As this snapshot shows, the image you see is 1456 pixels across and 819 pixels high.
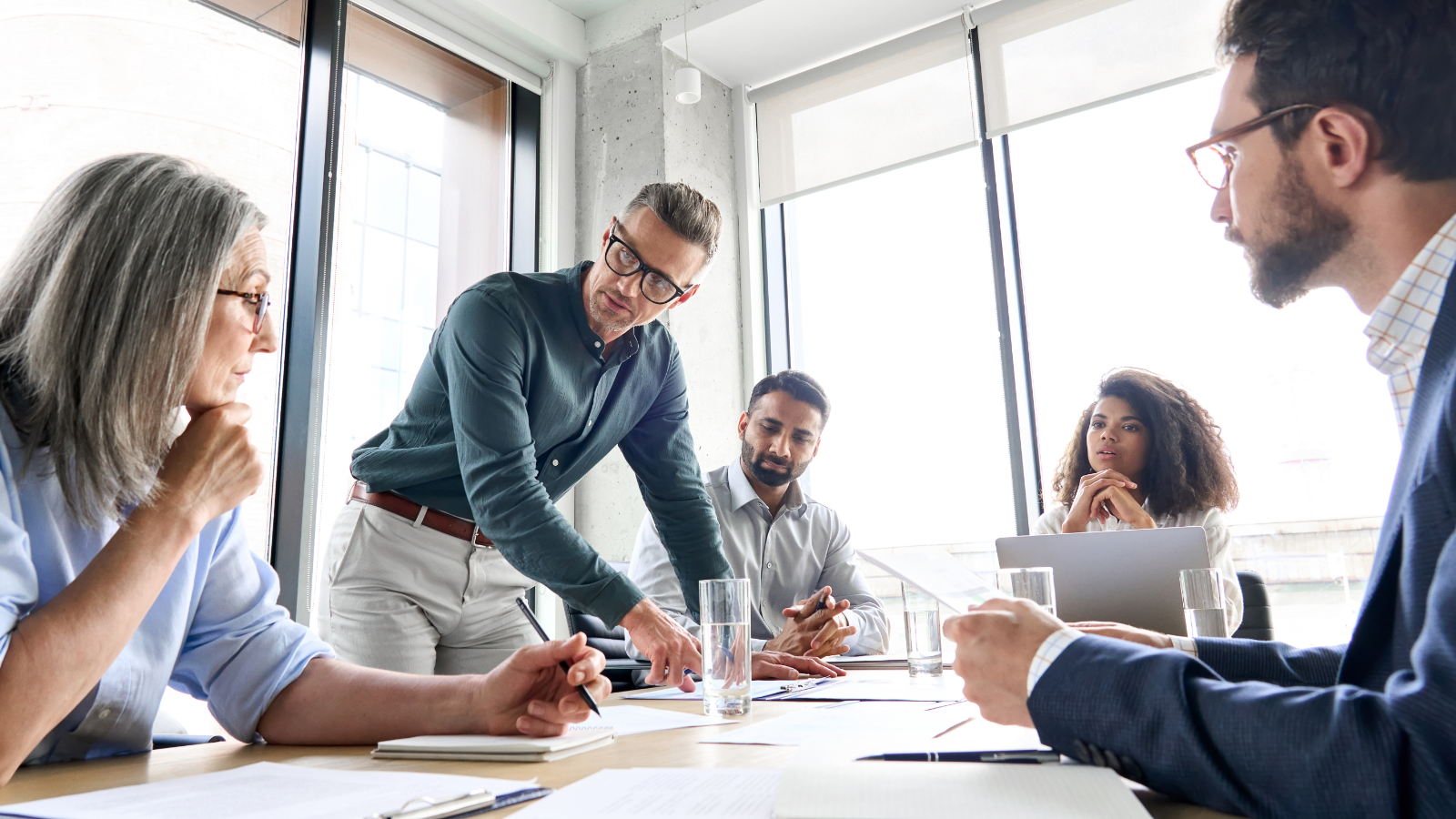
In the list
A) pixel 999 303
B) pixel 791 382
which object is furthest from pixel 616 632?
pixel 999 303

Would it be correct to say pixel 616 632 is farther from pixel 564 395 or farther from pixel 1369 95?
pixel 1369 95

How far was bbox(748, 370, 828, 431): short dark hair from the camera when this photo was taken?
288 cm

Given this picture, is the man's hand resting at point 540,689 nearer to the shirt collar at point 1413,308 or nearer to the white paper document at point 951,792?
the white paper document at point 951,792

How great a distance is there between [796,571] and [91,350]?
6.74ft

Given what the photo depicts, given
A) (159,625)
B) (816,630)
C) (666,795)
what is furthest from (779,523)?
(666,795)

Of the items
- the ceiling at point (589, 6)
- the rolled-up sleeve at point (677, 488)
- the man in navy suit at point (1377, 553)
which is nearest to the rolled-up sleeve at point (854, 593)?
the rolled-up sleeve at point (677, 488)

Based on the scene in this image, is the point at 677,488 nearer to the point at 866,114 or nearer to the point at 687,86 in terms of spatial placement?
the point at 687,86

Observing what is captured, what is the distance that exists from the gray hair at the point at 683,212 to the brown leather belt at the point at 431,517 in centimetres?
76

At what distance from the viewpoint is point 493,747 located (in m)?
0.87

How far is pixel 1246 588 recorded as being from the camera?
208 centimetres

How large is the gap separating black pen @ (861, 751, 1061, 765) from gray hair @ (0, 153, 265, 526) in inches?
30.6

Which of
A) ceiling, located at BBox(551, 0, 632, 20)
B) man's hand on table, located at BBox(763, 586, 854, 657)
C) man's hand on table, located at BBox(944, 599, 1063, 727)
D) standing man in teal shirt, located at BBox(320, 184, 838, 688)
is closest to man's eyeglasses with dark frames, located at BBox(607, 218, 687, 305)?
standing man in teal shirt, located at BBox(320, 184, 838, 688)

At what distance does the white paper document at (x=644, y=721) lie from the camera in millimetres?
1057

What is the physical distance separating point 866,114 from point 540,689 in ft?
10.6
